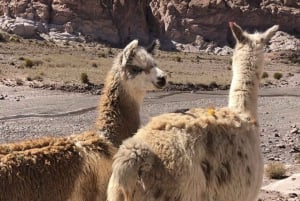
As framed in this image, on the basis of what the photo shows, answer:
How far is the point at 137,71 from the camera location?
6.09m

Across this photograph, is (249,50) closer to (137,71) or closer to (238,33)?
(238,33)

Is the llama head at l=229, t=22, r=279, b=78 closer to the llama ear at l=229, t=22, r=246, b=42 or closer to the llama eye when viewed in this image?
the llama ear at l=229, t=22, r=246, b=42

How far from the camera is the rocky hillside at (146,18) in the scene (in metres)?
72.5

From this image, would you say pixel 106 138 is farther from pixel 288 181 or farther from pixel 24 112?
pixel 24 112

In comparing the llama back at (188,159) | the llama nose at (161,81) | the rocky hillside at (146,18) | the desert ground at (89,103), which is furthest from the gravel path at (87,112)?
the rocky hillside at (146,18)

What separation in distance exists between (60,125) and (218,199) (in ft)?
41.5

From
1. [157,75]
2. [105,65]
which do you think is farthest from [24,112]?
[105,65]

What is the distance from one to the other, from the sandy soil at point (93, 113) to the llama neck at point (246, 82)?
3.50 metres

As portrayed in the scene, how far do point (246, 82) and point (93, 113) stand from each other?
14.5m

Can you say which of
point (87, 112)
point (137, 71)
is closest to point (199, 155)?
point (137, 71)

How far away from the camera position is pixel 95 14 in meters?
76.8

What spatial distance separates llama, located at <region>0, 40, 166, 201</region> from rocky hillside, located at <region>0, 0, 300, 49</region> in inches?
2447

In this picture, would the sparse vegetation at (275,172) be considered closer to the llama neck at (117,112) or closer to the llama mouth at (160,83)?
the llama mouth at (160,83)

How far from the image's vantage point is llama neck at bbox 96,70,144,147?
5.90 meters
